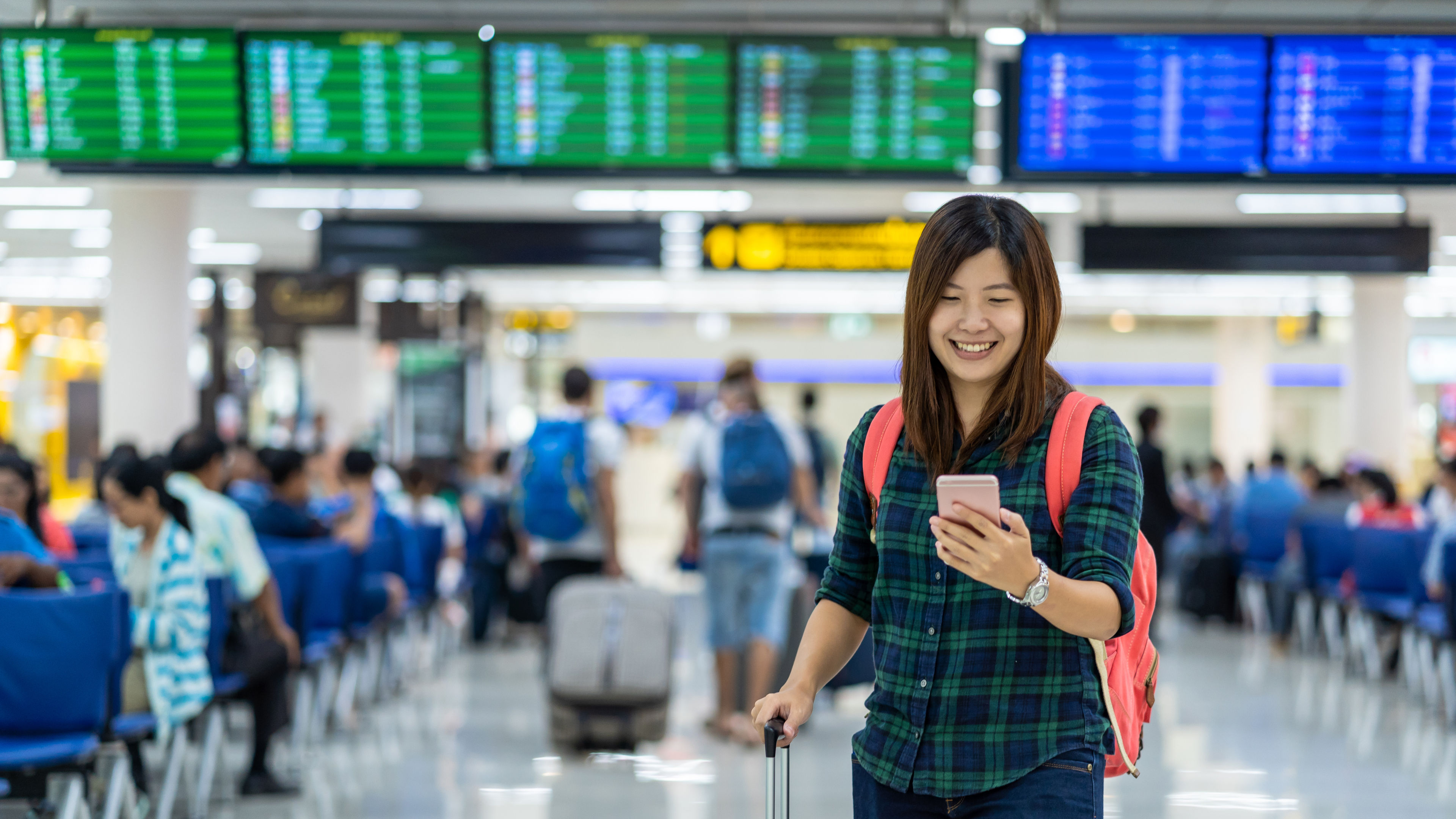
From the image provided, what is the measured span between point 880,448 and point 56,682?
2928 mm

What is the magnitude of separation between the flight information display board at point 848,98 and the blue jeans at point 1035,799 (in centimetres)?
432

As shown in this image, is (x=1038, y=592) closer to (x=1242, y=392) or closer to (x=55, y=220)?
(x=55, y=220)

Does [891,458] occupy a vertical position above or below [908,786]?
above

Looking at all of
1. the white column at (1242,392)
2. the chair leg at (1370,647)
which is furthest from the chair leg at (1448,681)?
the white column at (1242,392)

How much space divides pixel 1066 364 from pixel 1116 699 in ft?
72.6

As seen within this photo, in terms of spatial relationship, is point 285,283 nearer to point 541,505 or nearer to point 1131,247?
point 541,505

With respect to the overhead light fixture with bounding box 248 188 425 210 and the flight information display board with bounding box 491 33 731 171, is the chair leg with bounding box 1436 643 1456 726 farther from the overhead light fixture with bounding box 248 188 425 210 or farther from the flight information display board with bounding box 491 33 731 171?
the overhead light fixture with bounding box 248 188 425 210

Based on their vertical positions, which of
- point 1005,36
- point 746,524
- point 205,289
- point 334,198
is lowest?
point 746,524

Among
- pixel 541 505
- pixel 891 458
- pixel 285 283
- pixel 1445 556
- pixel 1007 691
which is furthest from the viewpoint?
pixel 285 283

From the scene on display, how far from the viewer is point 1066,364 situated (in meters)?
23.3

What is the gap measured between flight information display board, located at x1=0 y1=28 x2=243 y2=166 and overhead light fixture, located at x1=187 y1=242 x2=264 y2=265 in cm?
917

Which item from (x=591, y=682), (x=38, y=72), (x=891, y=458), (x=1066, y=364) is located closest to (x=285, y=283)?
(x=38, y=72)

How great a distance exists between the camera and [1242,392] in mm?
21312

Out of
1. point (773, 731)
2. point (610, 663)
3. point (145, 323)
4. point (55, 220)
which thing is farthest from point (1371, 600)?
point (55, 220)
